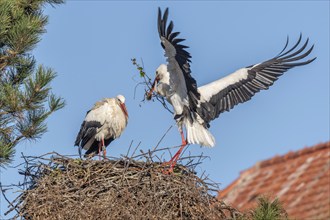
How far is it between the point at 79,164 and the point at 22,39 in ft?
3.95

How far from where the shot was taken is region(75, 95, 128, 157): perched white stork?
1166 cm

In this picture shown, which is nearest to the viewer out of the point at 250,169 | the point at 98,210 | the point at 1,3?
the point at 98,210

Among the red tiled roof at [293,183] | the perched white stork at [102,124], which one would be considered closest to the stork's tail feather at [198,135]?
the perched white stork at [102,124]

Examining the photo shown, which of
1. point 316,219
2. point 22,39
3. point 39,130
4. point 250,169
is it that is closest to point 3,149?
point 39,130

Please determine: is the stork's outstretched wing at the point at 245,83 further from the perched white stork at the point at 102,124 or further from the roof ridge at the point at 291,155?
the roof ridge at the point at 291,155

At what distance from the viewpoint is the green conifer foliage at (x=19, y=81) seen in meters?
9.80

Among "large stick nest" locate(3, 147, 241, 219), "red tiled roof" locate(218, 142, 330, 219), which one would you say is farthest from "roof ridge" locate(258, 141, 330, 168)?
"large stick nest" locate(3, 147, 241, 219)

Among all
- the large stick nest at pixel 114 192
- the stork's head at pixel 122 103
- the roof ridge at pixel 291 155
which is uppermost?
the roof ridge at pixel 291 155

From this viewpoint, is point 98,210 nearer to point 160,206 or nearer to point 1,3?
point 160,206

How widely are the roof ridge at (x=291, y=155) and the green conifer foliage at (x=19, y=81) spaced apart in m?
5.53

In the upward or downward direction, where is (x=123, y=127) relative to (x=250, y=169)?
downward

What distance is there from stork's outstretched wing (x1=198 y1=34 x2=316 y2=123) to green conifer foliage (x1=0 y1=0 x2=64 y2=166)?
166 centimetres

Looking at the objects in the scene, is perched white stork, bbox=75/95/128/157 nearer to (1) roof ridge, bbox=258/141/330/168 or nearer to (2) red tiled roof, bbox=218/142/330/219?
(2) red tiled roof, bbox=218/142/330/219

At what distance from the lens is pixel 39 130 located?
390 inches
